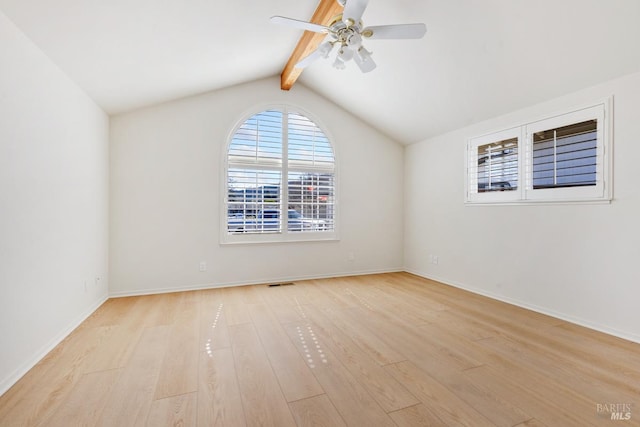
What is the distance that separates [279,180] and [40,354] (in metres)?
3.13

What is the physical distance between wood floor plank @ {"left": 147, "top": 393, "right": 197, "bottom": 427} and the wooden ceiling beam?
300 centimetres

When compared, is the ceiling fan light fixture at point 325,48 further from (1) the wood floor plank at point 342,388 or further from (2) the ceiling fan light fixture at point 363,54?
(1) the wood floor plank at point 342,388

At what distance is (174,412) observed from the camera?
1573 millimetres

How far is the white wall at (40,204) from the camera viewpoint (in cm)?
183

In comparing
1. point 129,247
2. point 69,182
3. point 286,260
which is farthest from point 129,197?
point 286,260

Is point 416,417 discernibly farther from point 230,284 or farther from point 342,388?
point 230,284

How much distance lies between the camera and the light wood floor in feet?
5.13

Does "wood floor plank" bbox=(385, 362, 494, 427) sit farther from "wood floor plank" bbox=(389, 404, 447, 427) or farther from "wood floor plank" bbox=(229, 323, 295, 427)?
"wood floor plank" bbox=(229, 323, 295, 427)

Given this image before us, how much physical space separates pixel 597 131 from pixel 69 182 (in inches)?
193

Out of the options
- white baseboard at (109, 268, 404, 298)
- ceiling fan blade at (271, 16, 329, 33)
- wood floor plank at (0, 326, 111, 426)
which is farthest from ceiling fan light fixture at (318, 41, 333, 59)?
white baseboard at (109, 268, 404, 298)

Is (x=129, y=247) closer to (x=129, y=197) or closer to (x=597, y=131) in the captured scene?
(x=129, y=197)

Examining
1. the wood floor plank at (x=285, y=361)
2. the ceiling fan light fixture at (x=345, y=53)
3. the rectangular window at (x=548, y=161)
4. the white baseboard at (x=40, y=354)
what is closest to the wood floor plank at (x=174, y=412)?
the wood floor plank at (x=285, y=361)

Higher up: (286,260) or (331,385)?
(286,260)

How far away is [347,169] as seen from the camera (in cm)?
483
